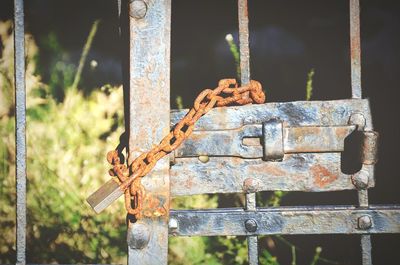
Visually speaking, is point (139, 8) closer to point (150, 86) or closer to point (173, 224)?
point (150, 86)

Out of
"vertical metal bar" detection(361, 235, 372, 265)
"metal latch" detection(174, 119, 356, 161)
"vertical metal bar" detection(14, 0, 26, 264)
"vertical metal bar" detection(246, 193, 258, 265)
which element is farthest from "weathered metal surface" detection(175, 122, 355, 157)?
"vertical metal bar" detection(14, 0, 26, 264)

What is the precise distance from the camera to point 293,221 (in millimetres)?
880

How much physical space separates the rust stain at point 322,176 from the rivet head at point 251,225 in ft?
0.60

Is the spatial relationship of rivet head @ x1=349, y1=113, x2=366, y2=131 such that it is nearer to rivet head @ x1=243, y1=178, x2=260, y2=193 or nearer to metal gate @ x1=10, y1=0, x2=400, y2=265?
metal gate @ x1=10, y1=0, x2=400, y2=265

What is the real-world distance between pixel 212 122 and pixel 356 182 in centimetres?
37

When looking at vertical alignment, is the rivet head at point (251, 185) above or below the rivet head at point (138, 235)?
above

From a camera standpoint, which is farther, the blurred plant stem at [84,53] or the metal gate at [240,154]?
the blurred plant stem at [84,53]

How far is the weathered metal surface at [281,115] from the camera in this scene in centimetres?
86

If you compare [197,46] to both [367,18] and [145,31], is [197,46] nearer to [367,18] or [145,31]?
[367,18]

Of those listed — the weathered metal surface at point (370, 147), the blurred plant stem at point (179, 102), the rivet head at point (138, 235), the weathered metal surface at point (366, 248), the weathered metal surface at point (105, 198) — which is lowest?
the weathered metal surface at point (366, 248)

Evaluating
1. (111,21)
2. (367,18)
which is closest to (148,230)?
(111,21)

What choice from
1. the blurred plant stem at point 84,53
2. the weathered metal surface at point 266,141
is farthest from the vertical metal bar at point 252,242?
the blurred plant stem at point 84,53

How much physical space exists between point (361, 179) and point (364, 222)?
11cm

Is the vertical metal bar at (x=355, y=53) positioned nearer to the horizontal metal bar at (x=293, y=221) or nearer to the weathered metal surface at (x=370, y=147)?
the weathered metal surface at (x=370, y=147)
